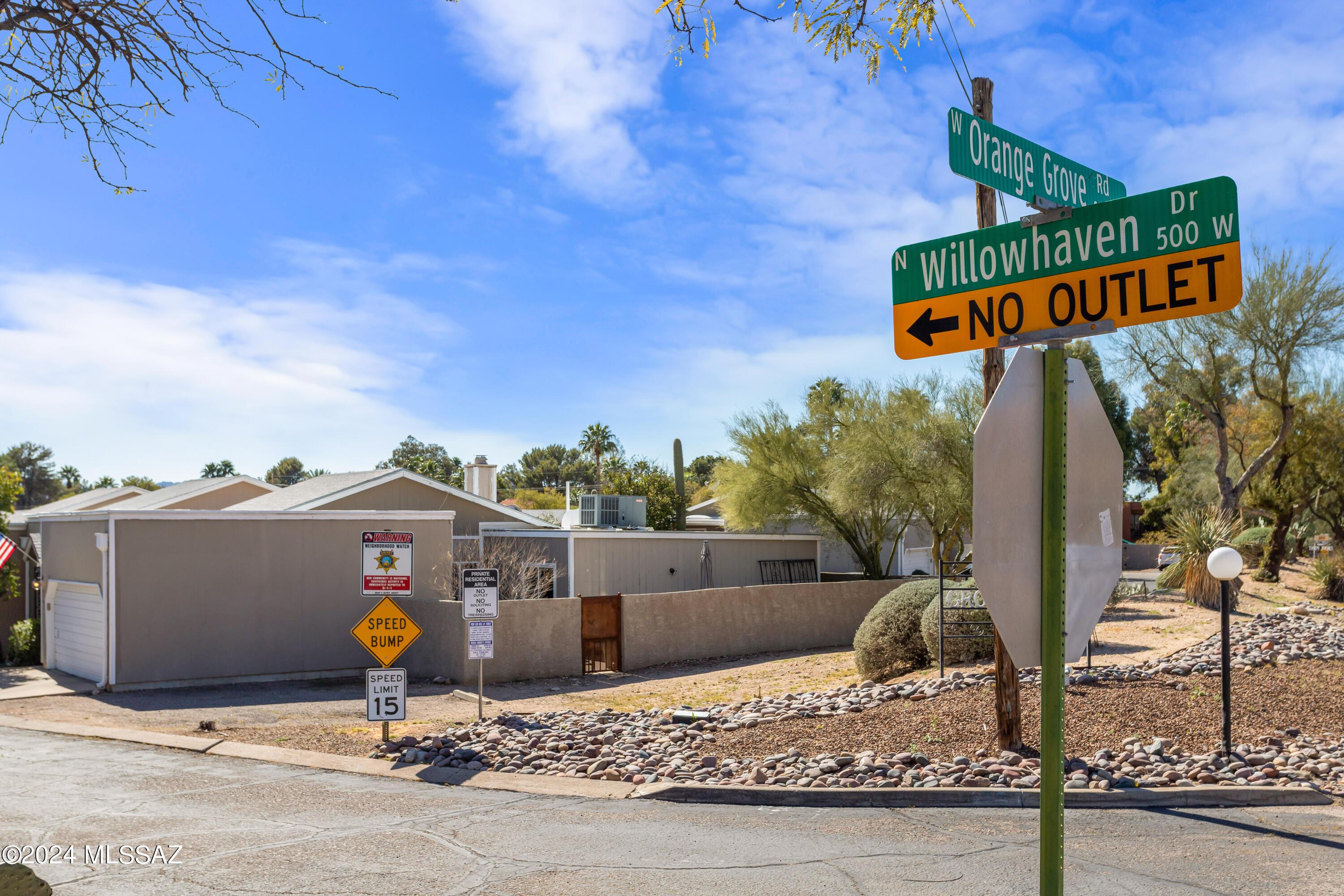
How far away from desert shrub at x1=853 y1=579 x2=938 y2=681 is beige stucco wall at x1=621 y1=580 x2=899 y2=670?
6.25 metres

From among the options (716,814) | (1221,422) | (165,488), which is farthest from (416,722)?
(1221,422)

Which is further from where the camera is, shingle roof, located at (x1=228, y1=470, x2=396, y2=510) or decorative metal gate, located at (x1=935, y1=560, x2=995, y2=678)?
shingle roof, located at (x1=228, y1=470, x2=396, y2=510)

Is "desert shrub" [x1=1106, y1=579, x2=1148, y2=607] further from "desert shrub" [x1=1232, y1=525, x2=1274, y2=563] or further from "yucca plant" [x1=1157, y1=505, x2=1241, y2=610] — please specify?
"desert shrub" [x1=1232, y1=525, x2=1274, y2=563]

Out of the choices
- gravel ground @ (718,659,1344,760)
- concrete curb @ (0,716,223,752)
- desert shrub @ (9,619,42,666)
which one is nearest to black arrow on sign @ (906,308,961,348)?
gravel ground @ (718,659,1344,760)

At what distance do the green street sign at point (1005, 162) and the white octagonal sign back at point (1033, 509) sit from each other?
3.25 feet

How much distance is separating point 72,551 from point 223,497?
8714 mm

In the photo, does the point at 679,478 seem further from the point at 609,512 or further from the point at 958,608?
the point at 958,608

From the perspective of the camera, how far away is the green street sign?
3570 mm

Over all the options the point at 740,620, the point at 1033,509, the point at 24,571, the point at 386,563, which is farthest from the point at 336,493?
the point at 1033,509

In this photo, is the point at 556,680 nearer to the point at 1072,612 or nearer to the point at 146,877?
the point at 146,877

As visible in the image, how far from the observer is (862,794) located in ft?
25.2

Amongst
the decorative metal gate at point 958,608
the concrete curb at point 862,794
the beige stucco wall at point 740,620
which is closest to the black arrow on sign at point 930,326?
the concrete curb at point 862,794

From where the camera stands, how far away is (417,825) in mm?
7180

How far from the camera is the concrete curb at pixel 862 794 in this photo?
7375mm
